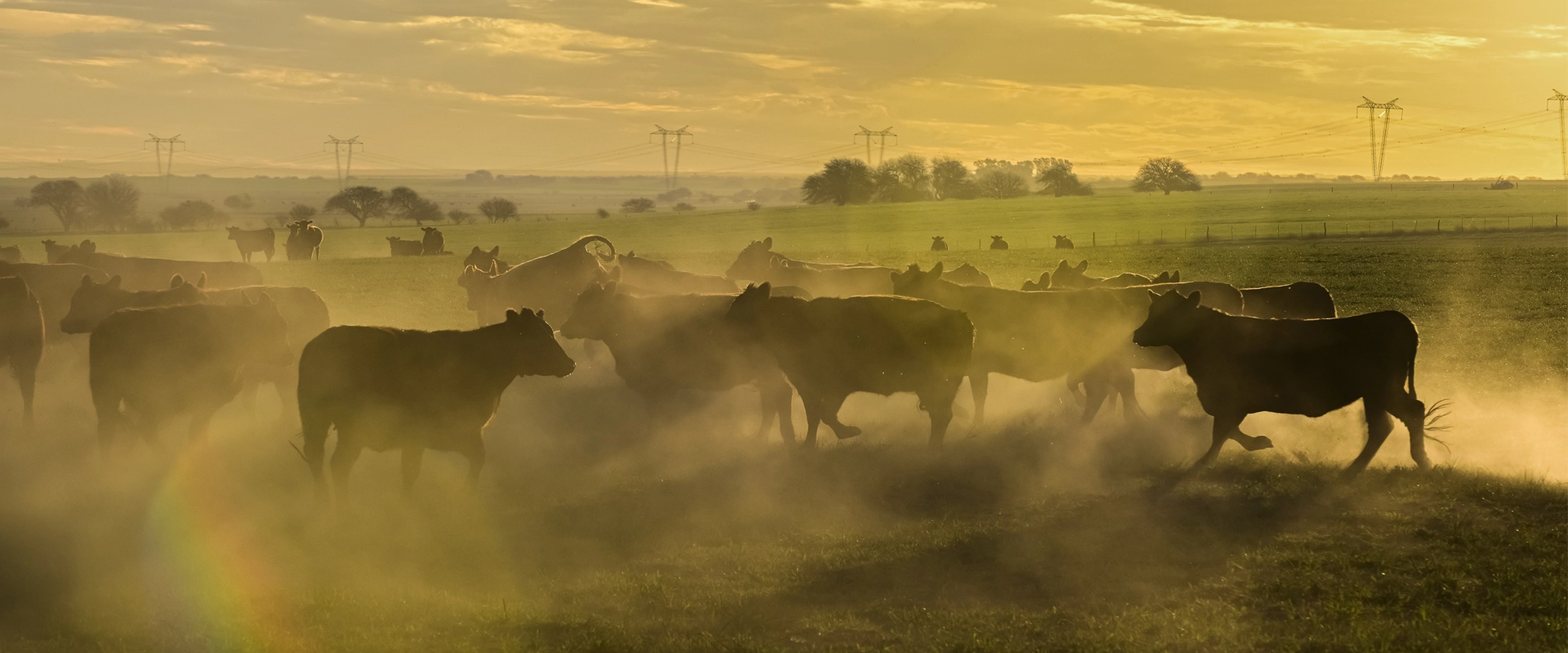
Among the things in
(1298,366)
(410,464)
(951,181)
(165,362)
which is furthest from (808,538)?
(951,181)

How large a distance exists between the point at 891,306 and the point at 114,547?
7577 millimetres

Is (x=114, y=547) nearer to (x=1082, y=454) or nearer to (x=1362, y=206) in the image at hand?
(x=1082, y=454)

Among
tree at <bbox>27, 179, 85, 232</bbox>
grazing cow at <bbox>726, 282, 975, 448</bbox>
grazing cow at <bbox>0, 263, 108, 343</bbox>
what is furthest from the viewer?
tree at <bbox>27, 179, 85, 232</bbox>

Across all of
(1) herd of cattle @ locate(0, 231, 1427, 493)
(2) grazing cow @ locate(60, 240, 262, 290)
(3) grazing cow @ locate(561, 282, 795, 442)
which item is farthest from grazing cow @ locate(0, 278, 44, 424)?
(3) grazing cow @ locate(561, 282, 795, 442)

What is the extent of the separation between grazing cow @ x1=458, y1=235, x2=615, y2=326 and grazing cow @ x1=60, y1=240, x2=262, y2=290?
5404mm

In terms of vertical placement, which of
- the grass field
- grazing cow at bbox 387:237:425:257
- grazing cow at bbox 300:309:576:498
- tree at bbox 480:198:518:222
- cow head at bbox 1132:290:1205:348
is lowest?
the grass field

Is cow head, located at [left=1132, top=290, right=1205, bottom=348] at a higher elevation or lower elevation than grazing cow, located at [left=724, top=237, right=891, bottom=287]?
lower

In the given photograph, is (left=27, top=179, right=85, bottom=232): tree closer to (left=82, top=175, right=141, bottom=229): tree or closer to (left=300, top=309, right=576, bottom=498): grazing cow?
(left=82, top=175, right=141, bottom=229): tree

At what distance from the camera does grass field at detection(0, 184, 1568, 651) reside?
792cm

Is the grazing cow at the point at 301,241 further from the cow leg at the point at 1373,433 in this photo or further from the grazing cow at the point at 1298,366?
the cow leg at the point at 1373,433

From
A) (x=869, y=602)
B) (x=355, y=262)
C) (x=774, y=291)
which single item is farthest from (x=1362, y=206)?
(x=869, y=602)

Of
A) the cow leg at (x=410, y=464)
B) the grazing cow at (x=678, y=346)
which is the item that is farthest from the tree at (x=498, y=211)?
the cow leg at (x=410, y=464)

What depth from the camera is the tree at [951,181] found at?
157125 millimetres

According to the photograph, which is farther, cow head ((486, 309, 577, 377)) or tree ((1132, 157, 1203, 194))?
tree ((1132, 157, 1203, 194))
